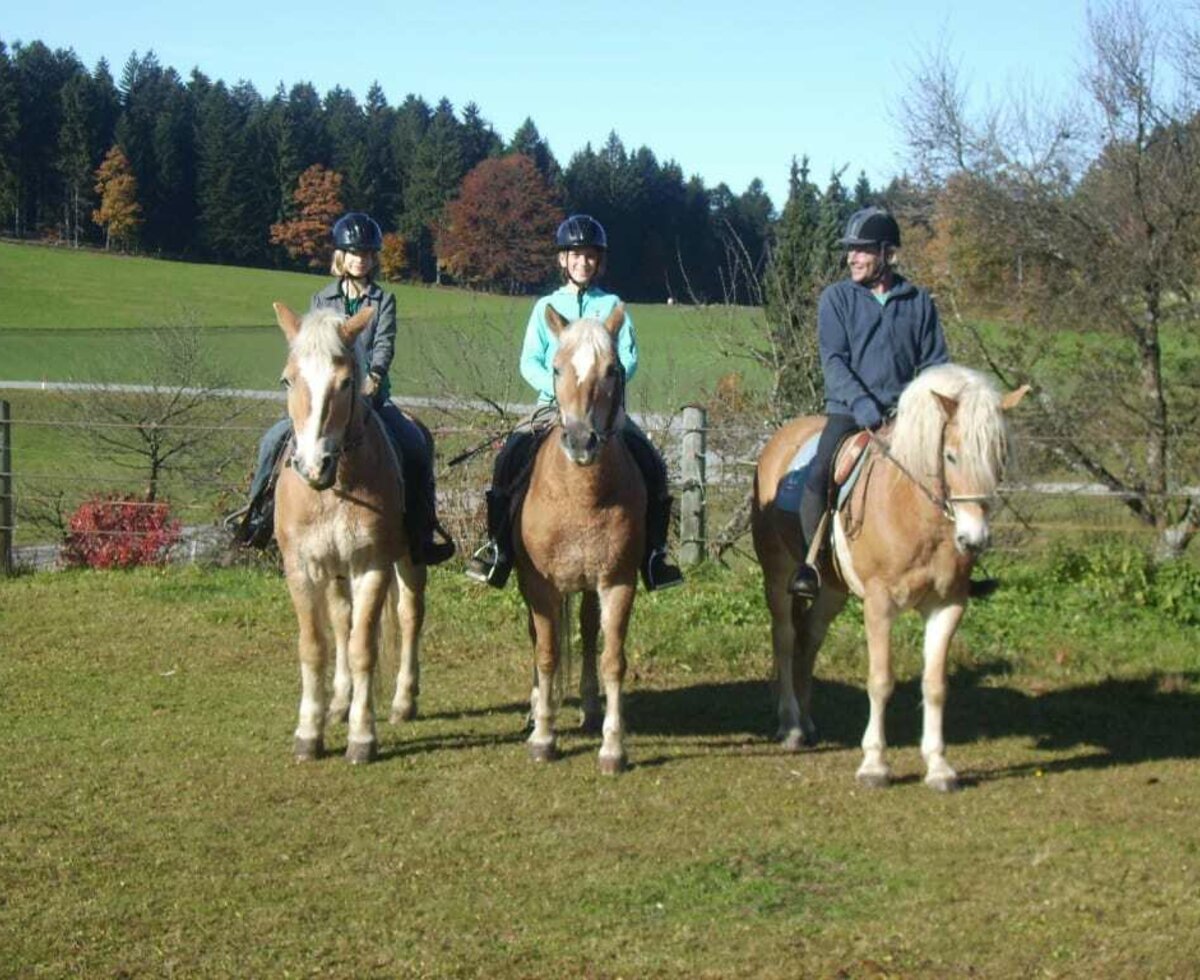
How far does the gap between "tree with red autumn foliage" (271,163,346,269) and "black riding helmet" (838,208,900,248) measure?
62.0m

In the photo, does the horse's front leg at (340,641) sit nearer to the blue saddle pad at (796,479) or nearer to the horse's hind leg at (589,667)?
the horse's hind leg at (589,667)

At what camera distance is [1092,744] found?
7.98 metres

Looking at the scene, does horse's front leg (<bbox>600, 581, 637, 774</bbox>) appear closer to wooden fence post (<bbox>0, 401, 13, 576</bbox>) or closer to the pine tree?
wooden fence post (<bbox>0, 401, 13, 576</bbox>)

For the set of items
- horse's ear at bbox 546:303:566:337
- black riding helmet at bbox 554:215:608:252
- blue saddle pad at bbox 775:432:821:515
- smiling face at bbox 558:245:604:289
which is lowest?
blue saddle pad at bbox 775:432:821:515

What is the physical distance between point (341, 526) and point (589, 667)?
6.11 ft

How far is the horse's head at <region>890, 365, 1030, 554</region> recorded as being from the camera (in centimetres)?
647

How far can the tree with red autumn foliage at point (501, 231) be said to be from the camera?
33.2 meters

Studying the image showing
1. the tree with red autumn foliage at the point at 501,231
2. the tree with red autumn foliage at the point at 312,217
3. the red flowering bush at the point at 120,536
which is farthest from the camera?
the tree with red autumn foliage at the point at 312,217

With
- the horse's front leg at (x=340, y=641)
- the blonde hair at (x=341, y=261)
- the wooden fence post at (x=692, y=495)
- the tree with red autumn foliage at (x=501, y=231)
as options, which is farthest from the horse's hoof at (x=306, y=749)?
the tree with red autumn foliage at (x=501, y=231)

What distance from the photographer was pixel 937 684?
7004mm

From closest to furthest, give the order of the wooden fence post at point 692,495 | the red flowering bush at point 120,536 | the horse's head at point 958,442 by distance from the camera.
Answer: the horse's head at point 958,442 → the wooden fence post at point 692,495 → the red flowering bush at point 120,536

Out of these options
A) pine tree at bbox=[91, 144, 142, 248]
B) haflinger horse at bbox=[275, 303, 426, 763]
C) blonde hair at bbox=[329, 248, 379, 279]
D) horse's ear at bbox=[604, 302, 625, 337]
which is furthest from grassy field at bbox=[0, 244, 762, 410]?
horse's ear at bbox=[604, 302, 625, 337]

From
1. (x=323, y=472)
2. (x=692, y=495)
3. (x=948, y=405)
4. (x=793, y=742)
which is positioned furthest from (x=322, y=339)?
(x=692, y=495)

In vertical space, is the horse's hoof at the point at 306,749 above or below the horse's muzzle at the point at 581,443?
below
